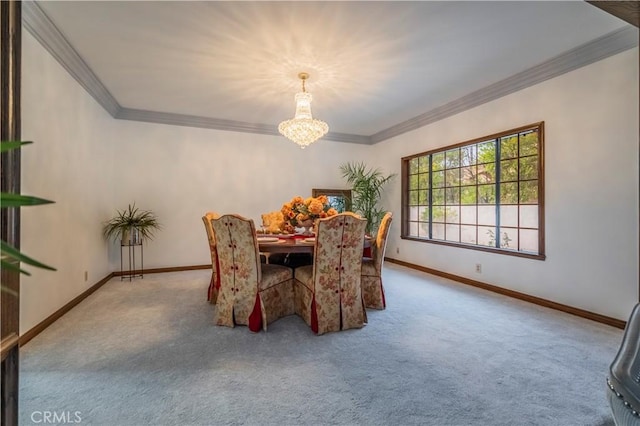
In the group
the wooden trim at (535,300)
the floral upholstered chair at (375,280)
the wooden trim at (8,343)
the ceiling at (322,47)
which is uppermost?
the ceiling at (322,47)

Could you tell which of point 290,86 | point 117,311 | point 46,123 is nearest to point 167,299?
point 117,311

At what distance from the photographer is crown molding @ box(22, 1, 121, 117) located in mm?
2311

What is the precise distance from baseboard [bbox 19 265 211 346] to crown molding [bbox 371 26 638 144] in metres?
4.74

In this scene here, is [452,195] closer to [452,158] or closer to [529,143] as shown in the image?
[452,158]

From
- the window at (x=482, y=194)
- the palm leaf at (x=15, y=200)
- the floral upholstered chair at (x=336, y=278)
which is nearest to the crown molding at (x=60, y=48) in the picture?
the floral upholstered chair at (x=336, y=278)

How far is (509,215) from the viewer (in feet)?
12.3

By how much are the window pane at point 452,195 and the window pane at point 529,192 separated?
98 cm

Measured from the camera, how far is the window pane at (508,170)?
12.0 ft

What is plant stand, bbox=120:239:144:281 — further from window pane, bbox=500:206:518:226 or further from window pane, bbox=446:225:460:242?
window pane, bbox=500:206:518:226

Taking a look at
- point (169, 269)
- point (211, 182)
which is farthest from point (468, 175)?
point (169, 269)

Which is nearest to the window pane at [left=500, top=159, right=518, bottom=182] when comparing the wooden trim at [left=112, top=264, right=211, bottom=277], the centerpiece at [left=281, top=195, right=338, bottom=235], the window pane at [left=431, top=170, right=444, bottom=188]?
the window pane at [left=431, top=170, right=444, bottom=188]

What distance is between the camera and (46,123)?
2.63 meters

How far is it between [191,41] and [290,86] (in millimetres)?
1303

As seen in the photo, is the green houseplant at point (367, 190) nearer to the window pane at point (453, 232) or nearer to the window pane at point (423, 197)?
the window pane at point (423, 197)
